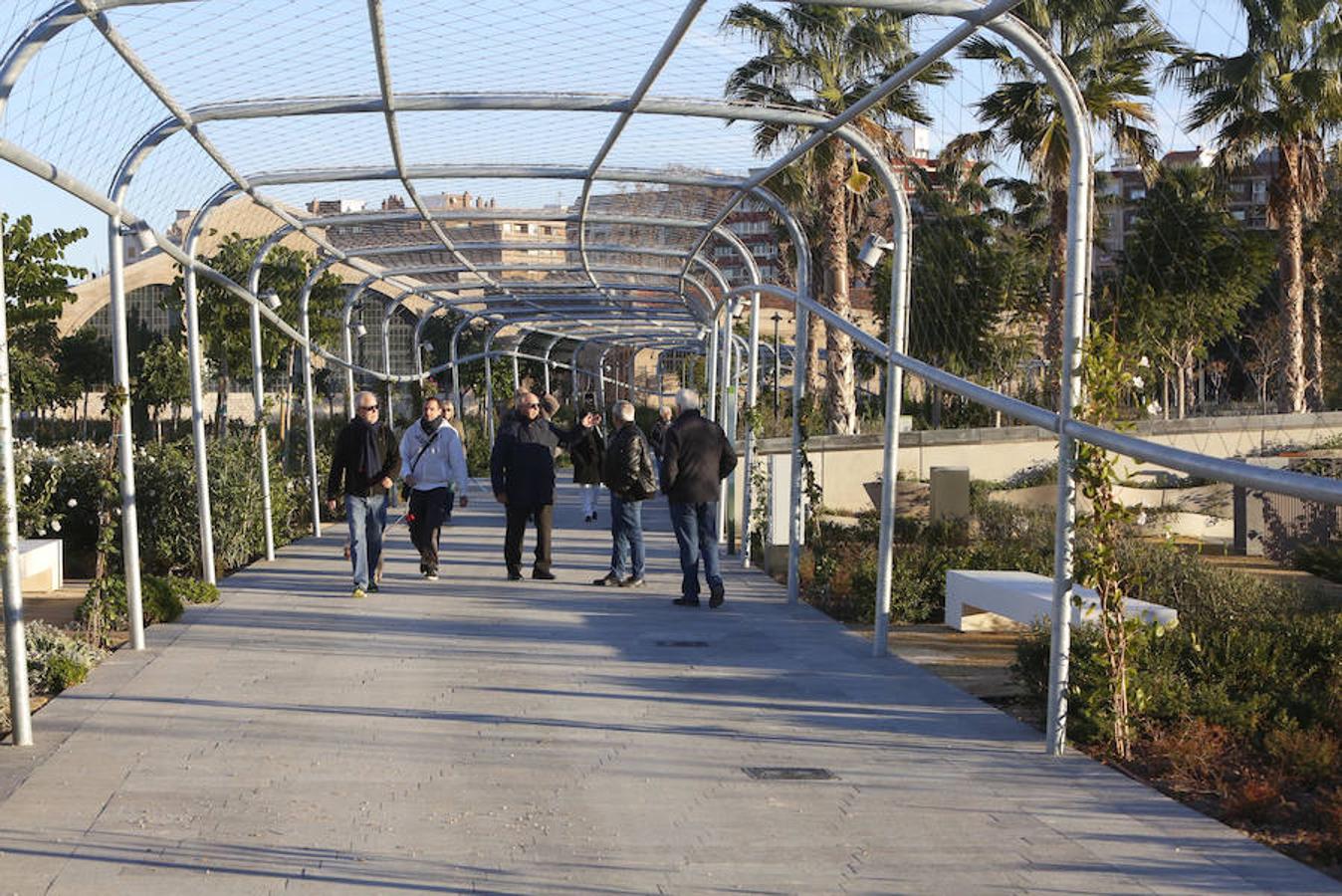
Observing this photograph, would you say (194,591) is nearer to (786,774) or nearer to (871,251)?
(871,251)

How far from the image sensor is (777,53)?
71.2 ft

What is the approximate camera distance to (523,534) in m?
14.3

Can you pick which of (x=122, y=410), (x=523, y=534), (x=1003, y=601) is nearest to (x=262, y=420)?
(x=523, y=534)

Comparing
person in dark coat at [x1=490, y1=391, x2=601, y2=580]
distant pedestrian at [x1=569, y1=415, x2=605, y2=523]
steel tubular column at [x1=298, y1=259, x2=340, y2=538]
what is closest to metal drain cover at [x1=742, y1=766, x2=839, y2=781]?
person in dark coat at [x1=490, y1=391, x2=601, y2=580]

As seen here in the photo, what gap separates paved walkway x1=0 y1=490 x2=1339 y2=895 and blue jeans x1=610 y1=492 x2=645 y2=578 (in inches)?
126

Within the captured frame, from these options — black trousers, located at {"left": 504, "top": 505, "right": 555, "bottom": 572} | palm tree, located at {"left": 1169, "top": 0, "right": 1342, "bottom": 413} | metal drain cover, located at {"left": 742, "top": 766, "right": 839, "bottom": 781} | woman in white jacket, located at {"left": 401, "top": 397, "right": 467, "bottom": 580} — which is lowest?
metal drain cover, located at {"left": 742, "top": 766, "right": 839, "bottom": 781}

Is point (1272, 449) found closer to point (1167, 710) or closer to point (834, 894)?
point (1167, 710)

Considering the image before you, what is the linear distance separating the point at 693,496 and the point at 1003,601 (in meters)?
3.10

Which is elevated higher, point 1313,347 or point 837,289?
point 837,289

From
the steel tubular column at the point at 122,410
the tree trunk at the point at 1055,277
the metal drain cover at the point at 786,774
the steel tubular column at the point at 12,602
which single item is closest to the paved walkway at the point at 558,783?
Answer: the metal drain cover at the point at 786,774

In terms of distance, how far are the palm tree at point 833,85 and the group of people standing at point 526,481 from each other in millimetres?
3210

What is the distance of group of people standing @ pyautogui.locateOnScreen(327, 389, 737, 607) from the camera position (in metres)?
12.7

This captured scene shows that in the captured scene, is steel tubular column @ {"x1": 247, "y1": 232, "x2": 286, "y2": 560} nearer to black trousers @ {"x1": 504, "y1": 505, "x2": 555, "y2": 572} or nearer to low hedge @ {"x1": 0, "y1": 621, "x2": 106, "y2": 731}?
black trousers @ {"x1": 504, "y1": 505, "x2": 555, "y2": 572}

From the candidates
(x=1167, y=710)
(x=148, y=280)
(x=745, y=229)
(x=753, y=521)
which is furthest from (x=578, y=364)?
(x=745, y=229)
